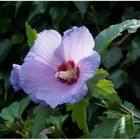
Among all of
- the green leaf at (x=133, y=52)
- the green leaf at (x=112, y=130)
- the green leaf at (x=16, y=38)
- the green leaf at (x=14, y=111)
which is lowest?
the green leaf at (x=133, y=52)

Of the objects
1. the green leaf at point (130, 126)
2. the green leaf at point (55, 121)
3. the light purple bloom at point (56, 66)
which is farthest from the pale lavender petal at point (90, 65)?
the green leaf at point (55, 121)

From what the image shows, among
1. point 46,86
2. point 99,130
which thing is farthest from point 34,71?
point 99,130

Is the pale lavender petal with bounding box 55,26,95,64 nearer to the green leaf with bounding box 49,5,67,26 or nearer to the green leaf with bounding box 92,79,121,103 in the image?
the green leaf with bounding box 92,79,121,103

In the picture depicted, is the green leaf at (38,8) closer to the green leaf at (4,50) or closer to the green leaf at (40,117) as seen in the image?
the green leaf at (4,50)

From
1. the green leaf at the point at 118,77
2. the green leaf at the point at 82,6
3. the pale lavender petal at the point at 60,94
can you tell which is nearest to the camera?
the pale lavender petal at the point at 60,94

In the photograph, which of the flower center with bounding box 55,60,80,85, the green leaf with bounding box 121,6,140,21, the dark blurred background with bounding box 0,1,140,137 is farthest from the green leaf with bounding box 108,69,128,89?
the flower center with bounding box 55,60,80,85

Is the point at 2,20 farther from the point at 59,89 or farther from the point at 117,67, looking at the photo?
the point at 59,89
